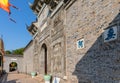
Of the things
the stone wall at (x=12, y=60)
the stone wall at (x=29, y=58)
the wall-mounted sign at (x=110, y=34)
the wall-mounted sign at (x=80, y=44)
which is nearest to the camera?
the wall-mounted sign at (x=110, y=34)

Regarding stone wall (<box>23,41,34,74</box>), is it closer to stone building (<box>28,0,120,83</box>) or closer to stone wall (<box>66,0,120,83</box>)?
stone building (<box>28,0,120,83</box>)

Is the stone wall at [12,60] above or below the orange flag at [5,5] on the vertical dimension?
below

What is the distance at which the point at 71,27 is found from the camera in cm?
862

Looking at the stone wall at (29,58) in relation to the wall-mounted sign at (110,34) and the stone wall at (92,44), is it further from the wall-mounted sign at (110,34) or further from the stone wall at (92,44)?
the wall-mounted sign at (110,34)

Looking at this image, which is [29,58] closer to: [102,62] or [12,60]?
[12,60]

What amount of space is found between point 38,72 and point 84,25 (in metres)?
10.1

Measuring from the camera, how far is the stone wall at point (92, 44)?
17.8 feet

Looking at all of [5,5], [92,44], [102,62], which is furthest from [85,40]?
[5,5]

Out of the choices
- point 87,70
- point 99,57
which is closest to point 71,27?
point 87,70

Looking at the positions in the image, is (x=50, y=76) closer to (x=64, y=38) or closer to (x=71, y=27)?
(x=64, y=38)

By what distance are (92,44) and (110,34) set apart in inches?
46.3

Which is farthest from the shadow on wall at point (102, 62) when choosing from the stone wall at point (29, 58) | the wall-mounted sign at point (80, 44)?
the stone wall at point (29, 58)

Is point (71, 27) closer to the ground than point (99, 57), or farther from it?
farther from it

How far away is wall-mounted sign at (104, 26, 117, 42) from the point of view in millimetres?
5264
